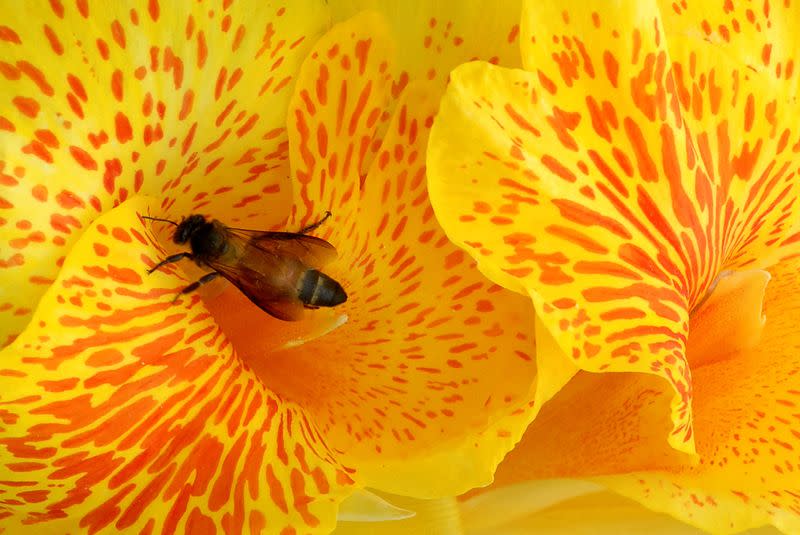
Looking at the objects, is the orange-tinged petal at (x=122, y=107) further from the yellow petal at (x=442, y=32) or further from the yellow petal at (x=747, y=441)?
the yellow petal at (x=747, y=441)

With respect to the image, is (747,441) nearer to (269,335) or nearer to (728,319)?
(728,319)

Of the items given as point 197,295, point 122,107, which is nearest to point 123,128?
point 122,107

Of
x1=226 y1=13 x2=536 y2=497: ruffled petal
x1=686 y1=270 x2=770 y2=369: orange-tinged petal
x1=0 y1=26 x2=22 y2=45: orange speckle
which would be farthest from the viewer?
x1=686 y1=270 x2=770 y2=369: orange-tinged petal

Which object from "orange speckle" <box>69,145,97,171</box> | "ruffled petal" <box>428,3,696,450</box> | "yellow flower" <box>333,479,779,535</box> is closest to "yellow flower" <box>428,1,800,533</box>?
"ruffled petal" <box>428,3,696,450</box>

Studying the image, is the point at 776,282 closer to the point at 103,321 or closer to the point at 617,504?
the point at 617,504

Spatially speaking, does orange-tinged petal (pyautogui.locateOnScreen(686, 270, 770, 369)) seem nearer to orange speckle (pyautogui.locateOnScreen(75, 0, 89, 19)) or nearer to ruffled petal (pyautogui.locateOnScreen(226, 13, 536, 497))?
ruffled petal (pyautogui.locateOnScreen(226, 13, 536, 497))

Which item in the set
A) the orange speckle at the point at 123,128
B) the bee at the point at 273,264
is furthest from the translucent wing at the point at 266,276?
the orange speckle at the point at 123,128
